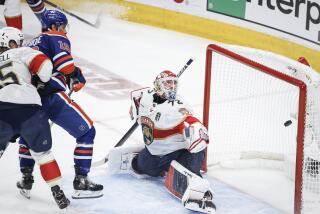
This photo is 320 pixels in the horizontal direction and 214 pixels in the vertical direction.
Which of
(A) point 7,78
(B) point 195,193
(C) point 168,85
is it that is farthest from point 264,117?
(A) point 7,78

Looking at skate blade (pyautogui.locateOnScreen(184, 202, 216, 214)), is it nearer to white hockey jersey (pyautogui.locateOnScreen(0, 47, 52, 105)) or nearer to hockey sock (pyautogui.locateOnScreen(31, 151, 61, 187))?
hockey sock (pyautogui.locateOnScreen(31, 151, 61, 187))

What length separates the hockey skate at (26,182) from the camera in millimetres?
3654

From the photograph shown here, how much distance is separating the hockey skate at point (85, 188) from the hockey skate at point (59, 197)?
5.8 inches

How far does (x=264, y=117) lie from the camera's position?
14.7ft

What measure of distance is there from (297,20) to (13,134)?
10.9 ft

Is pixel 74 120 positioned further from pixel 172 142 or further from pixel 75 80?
pixel 172 142

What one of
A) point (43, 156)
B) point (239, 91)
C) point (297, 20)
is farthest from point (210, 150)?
point (297, 20)

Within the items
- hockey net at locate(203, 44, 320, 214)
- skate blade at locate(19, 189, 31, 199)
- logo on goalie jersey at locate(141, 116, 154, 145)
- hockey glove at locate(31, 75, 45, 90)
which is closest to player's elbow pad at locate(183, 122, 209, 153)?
logo on goalie jersey at locate(141, 116, 154, 145)

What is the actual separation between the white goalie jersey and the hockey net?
1.33 feet

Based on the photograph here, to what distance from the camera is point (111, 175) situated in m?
4.03

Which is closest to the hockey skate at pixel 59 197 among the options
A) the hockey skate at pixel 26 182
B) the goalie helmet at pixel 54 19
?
the hockey skate at pixel 26 182

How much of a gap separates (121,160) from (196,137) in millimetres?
637

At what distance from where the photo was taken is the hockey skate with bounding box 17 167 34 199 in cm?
365

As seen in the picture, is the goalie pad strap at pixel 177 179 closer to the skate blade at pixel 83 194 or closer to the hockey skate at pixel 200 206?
the hockey skate at pixel 200 206
